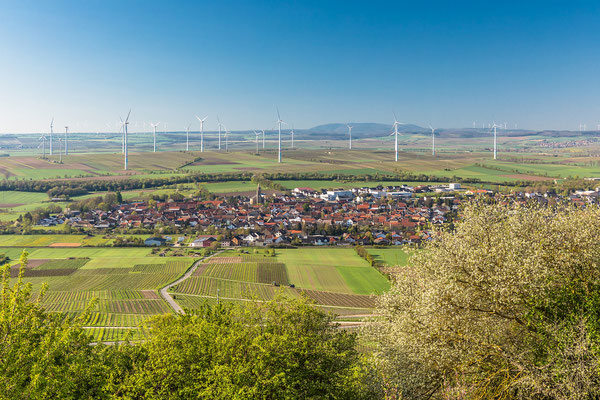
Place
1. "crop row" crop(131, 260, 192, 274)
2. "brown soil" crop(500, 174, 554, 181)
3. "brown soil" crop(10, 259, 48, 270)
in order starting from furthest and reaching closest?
1. "brown soil" crop(500, 174, 554, 181)
2. "brown soil" crop(10, 259, 48, 270)
3. "crop row" crop(131, 260, 192, 274)

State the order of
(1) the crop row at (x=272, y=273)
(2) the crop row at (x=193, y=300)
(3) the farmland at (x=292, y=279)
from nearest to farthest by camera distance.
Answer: (2) the crop row at (x=193, y=300), (3) the farmland at (x=292, y=279), (1) the crop row at (x=272, y=273)

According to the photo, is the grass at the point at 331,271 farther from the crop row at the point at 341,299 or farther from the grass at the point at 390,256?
the grass at the point at 390,256

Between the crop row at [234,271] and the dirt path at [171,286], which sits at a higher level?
the crop row at [234,271]

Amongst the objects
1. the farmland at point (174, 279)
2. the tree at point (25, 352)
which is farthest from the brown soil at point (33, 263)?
the tree at point (25, 352)

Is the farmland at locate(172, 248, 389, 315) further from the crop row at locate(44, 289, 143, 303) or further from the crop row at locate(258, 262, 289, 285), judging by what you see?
the crop row at locate(44, 289, 143, 303)

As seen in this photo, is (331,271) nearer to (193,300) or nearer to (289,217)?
(193,300)

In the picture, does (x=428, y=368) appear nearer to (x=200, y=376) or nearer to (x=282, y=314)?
(x=282, y=314)

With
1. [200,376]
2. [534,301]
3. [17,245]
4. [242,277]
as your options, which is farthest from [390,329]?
[17,245]

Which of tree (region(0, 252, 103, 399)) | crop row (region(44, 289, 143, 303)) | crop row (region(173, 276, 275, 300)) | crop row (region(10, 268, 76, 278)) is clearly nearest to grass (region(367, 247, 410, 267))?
crop row (region(173, 276, 275, 300))
